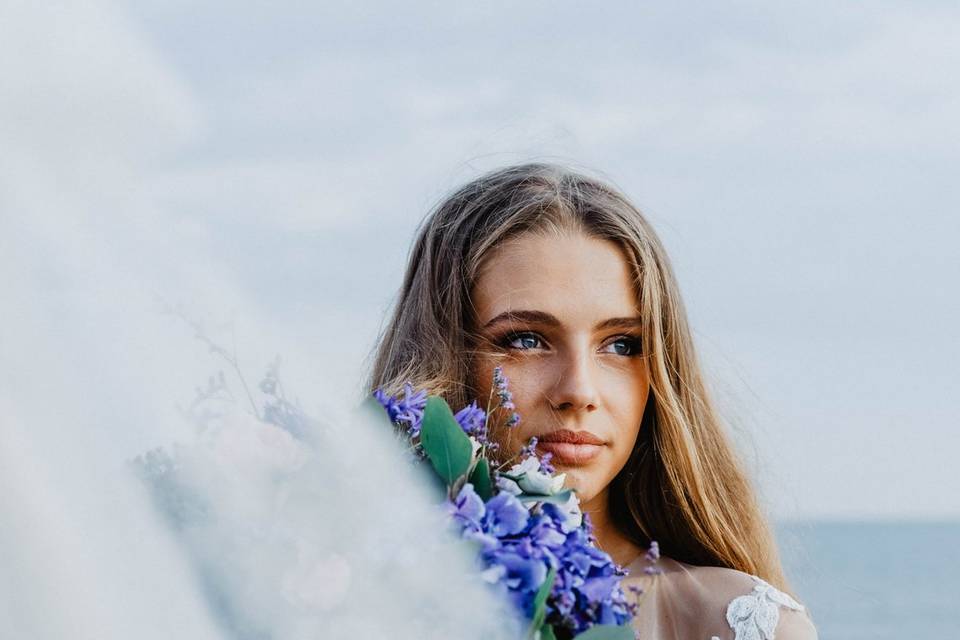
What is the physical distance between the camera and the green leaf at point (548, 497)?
1915 millimetres

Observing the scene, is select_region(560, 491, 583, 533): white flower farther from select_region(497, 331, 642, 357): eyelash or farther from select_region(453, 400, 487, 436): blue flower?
select_region(497, 331, 642, 357): eyelash

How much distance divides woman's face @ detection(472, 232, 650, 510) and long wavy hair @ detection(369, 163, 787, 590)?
53 millimetres

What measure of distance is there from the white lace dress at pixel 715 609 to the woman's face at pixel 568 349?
0.29 m

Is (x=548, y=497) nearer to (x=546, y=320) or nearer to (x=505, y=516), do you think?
(x=505, y=516)

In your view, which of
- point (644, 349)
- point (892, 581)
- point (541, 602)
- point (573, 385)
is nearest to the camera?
point (541, 602)

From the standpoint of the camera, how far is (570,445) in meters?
2.95

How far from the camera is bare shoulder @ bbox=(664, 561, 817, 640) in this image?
3000 mm

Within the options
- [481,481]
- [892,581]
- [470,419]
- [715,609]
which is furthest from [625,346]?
[892,581]

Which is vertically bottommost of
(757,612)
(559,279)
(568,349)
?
(757,612)

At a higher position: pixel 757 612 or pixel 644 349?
pixel 644 349

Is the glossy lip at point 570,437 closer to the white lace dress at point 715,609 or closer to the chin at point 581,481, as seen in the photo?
the chin at point 581,481

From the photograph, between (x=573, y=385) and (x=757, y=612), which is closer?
(x=573, y=385)

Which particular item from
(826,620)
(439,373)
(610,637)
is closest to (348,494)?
(610,637)

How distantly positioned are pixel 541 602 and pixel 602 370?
1481 millimetres
